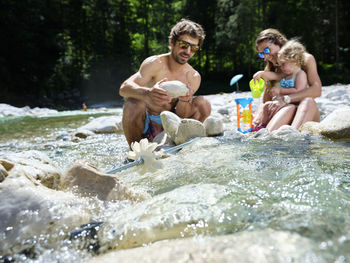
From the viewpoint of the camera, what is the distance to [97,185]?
154 centimetres

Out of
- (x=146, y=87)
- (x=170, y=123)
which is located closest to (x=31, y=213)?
(x=170, y=123)

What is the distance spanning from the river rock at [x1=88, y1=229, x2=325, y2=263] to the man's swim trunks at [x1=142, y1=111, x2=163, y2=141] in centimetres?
249

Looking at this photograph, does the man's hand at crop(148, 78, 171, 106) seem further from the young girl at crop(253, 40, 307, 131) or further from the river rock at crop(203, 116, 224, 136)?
the young girl at crop(253, 40, 307, 131)

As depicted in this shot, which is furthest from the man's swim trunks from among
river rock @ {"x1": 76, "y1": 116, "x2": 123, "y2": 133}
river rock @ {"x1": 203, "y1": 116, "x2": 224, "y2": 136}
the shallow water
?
river rock @ {"x1": 76, "y1": 116, "x2": 123, "y2": 133}

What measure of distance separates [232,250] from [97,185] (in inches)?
34.6

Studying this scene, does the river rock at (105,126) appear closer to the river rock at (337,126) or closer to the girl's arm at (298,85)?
the girl's arm at (298,85)

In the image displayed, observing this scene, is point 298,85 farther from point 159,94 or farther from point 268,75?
point 159,94

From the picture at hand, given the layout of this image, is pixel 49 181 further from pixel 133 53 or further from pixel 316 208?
pixel 133 53

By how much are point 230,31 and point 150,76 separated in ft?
87.7

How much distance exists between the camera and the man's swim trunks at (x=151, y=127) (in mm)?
3490

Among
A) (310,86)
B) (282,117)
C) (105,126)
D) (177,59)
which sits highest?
(177,59)

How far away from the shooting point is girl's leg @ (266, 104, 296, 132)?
357 centimetres

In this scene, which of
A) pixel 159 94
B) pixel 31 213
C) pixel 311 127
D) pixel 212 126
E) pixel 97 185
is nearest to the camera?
pixel 31 213

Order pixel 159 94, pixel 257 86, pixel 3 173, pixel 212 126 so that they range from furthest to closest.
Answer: pixel 257 86, pixel 212 126, pixel 159 94, pixel 3 173
